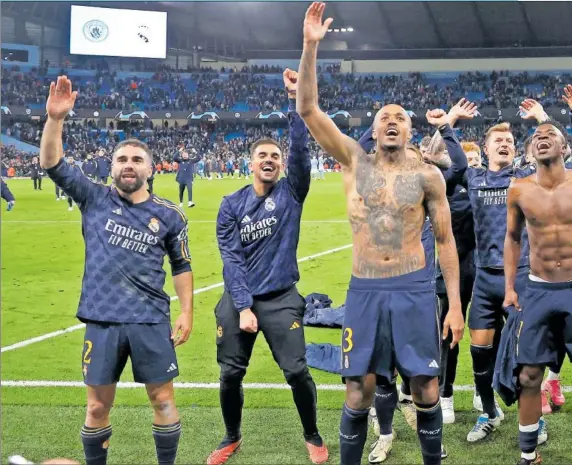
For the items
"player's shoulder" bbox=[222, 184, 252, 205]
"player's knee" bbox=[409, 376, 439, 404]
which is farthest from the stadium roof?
"player's knee" bbox=[409, 376, 439, 404]

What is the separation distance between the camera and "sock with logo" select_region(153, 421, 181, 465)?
4.64m

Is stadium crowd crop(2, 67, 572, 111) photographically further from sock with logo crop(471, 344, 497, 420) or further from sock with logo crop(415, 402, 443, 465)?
sock with logo crop(415, 402, 443, 465)

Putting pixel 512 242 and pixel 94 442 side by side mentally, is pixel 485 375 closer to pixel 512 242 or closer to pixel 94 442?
pixel 512 242

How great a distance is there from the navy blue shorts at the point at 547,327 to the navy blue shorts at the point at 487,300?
2.33 feet

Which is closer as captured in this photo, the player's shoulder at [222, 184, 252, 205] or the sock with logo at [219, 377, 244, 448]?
the sock with logo at [219, 377, 244, 448]

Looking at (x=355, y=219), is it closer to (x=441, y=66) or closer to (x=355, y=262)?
(x=355, y=262)

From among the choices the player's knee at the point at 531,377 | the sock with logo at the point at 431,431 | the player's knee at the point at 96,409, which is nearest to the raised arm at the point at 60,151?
the player's knee at the point at 96,409

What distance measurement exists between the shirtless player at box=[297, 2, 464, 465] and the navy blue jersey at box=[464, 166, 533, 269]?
137 centimetres

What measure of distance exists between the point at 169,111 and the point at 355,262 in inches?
2141

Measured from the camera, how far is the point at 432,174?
4.59 meters

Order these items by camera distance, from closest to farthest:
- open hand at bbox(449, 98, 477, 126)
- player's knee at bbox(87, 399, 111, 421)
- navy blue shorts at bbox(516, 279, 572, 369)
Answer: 1. player's knee at bbox(87, 399, 111, 421)
2. navy blue shorts at bbox(516, 279, 572, 369)
3. open hand at bbox(449, 98, 477, 126)

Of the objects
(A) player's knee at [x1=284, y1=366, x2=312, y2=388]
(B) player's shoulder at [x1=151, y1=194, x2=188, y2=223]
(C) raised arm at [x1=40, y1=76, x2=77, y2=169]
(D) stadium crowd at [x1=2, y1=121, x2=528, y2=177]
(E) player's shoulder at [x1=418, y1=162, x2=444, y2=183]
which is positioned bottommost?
(A) player's knee at [x1=284, y1=366, x2=312, y2=388]

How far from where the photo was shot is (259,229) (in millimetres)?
5312

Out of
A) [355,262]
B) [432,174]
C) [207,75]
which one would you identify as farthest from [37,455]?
[207,75]
